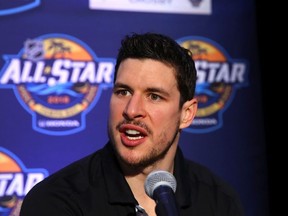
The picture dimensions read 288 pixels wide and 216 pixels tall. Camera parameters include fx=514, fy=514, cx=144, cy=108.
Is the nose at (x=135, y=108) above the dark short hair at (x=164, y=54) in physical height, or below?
below

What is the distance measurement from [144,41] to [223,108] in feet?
4.88

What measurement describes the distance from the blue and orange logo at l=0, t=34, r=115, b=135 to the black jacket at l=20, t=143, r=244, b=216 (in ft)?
3.35

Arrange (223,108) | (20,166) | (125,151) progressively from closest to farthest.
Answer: (125,151)
(20,166)
(223,108)

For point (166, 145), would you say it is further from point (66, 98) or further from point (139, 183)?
point (66, 98)

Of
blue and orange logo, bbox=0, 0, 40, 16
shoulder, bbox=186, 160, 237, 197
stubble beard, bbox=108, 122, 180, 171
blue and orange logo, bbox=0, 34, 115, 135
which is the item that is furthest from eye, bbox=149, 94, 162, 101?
blue and orange logo, bbox=0, 0, 40, 16

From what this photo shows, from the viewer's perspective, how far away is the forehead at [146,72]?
153 cm

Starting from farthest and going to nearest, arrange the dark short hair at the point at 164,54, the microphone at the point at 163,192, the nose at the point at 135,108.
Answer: the dark short hair at the point at 164,54, the nose at the point at 135,108, the microphone at the point at 163,192

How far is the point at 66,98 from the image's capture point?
2688 millimetres

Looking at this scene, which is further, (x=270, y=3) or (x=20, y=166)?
(x=270, y=3)

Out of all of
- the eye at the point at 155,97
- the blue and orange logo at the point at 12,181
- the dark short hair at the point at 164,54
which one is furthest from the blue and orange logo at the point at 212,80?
the eye at the point at 155,97

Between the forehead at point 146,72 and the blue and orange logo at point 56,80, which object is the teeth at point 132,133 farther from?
the blue and orange logo at point 56,80

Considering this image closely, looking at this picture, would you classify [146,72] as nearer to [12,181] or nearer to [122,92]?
[122,92]

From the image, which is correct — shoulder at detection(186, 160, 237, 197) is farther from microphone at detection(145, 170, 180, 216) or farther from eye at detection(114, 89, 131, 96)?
microphone at detection(145, 170, 180, 216)

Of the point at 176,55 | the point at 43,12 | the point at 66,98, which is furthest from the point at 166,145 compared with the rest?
the point at 43,12
